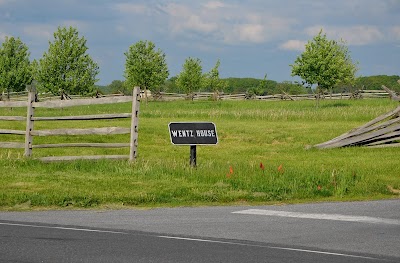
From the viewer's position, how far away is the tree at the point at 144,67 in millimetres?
75312

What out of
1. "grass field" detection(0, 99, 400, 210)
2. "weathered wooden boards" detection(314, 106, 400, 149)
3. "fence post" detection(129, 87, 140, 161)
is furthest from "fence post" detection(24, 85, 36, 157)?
"weathered wooden boards" detection(314, 106, 400, 149)

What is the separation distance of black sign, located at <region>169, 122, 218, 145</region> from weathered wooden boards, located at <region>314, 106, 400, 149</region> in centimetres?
910

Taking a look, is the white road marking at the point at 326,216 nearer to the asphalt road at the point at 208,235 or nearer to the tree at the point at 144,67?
the asphalt road at the point at 208,235

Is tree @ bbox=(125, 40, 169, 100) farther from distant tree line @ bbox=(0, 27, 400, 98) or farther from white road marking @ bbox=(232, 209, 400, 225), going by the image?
white road marking @ bbox=(232, 209, 400, 225)

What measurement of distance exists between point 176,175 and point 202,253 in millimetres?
8595

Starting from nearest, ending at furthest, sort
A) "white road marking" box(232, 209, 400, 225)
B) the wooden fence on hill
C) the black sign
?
1. "white road marking" box(232, 209, 400, 225)
2. the black sign
3. the wooden fence on hill

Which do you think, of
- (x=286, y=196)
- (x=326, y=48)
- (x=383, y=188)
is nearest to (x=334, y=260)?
(x=286, y=196)

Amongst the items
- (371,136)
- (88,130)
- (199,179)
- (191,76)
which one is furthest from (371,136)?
(191,76)

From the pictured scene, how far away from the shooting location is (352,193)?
16219 mm

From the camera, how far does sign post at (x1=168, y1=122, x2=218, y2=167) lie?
725 inches

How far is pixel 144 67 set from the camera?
246 ft

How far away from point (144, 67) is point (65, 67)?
548 inches

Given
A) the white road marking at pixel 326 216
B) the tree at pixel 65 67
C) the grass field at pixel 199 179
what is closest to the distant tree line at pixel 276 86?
the tree at pixel 65 67

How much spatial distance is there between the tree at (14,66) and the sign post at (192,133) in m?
49.8
